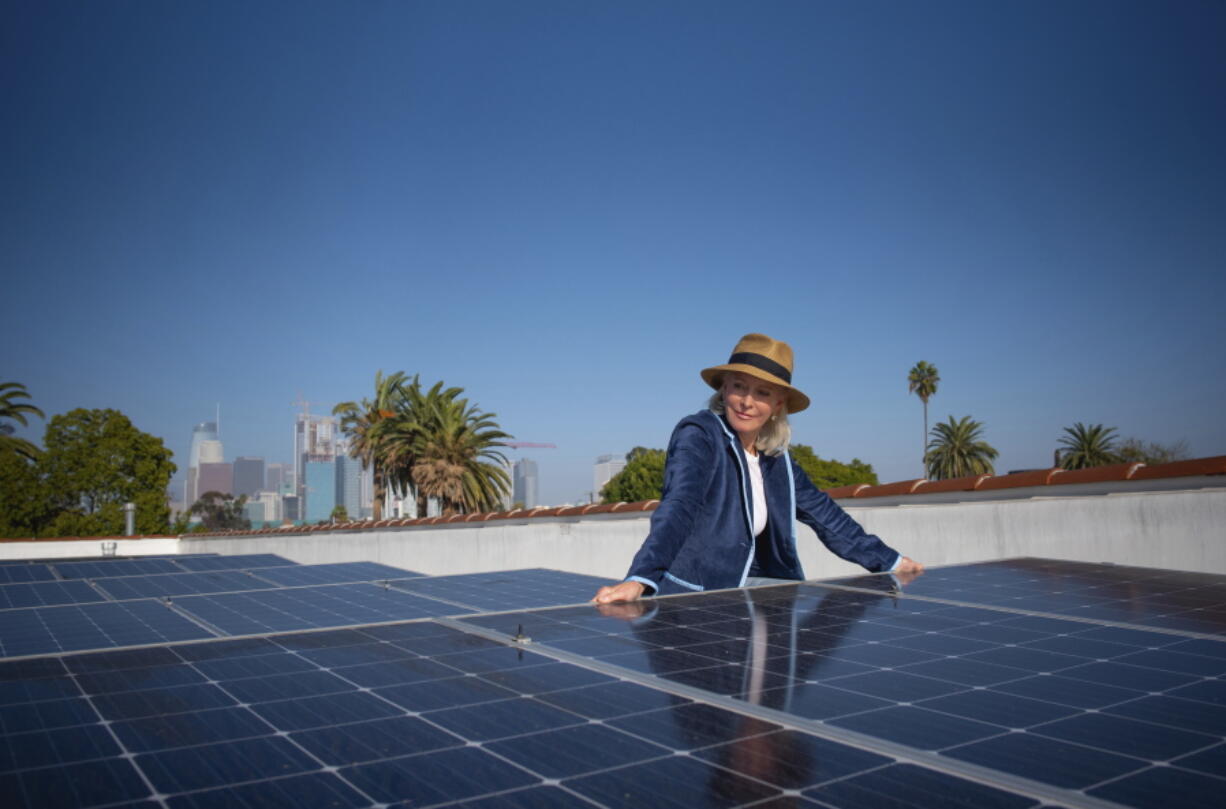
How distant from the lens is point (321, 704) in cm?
206

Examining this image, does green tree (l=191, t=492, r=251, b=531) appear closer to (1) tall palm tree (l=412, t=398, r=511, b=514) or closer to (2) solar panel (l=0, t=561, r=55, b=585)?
(1) tall palm tree (l=412, t=398, r=511, b=514)

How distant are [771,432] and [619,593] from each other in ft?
5.07

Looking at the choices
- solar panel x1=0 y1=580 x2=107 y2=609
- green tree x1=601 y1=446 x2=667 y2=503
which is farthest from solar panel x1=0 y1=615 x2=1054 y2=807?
green tree x1=601 y1=446 x2=667 y2=503

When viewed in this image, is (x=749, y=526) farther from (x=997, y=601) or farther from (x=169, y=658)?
(x=169, y=658)

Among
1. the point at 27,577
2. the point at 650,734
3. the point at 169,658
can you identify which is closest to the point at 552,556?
the point at 27,577

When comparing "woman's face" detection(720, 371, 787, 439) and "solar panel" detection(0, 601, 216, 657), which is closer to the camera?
"solar panel" detection(0, 601, 216, 657)

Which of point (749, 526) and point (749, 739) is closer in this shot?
point (749, 739)

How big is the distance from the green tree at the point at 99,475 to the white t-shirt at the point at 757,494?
40.5m

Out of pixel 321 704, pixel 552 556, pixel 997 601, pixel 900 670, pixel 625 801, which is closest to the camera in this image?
pixel 625 801

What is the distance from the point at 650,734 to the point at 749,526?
10.1 feet

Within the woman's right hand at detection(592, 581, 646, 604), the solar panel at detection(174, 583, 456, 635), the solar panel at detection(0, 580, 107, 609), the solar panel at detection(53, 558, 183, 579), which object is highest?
the woman's right hand at detection(592, 581, 646, 604)

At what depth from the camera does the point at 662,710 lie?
78.5 inches

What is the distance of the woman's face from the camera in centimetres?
480

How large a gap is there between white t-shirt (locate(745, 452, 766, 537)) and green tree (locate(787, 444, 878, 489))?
7338 cm
